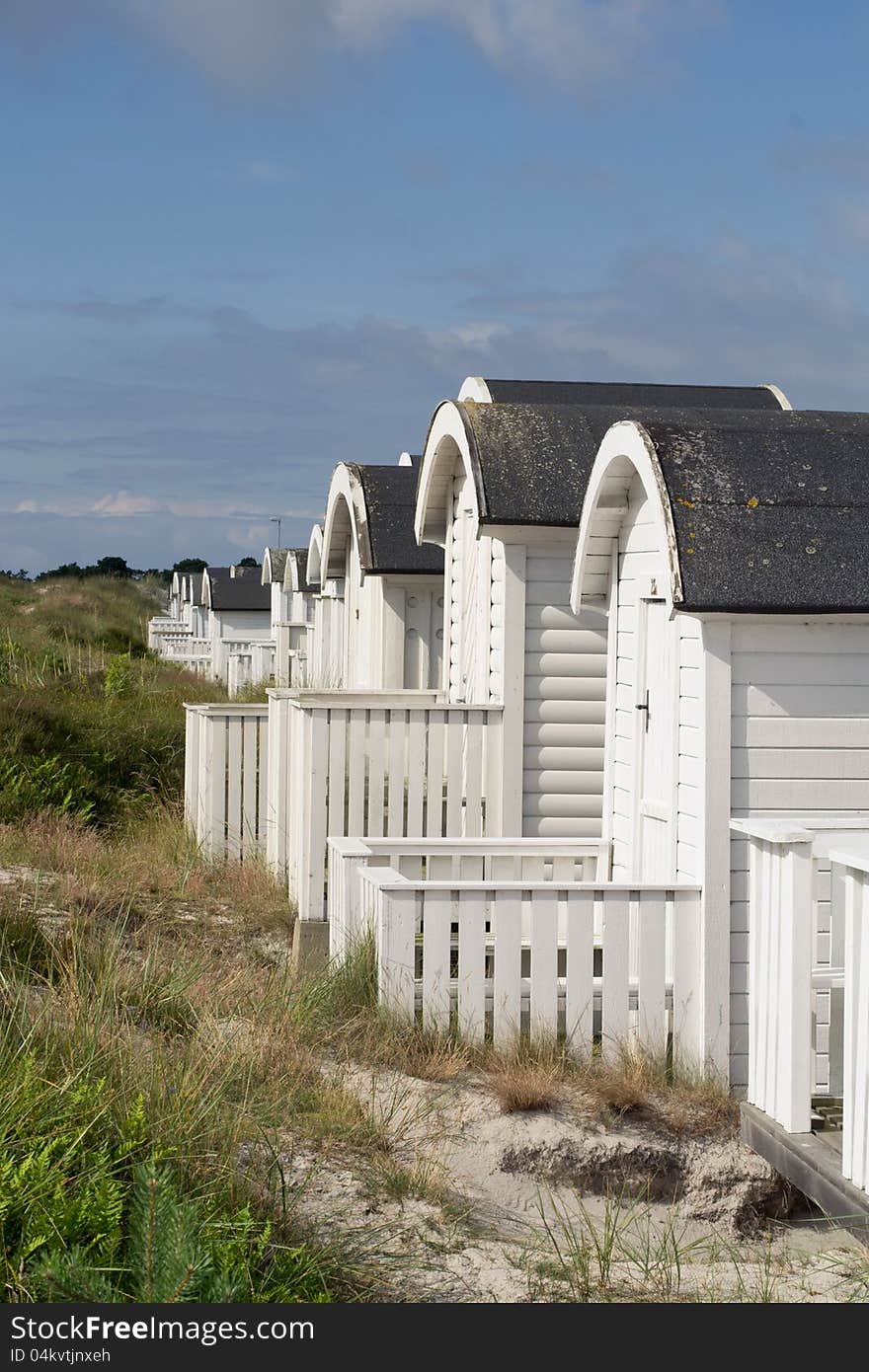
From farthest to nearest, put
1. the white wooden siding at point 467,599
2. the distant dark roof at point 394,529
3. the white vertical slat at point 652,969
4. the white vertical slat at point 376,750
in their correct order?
the distant dark roof at point 394,529 → the white wooden siding at point 467,599 → the white vertical slat at point 376,750 → the white vertical slat at point 652,969

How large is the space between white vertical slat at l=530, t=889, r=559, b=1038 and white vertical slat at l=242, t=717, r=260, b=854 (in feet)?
19.4

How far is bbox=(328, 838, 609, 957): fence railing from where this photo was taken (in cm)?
877

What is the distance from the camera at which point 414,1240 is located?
5.52m

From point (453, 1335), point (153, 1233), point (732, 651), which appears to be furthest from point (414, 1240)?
point (732, 651)

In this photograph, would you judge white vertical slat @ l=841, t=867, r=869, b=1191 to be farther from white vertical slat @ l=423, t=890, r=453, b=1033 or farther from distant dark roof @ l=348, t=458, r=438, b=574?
distant dark roof @ l=348, t=458, r=438, b=574

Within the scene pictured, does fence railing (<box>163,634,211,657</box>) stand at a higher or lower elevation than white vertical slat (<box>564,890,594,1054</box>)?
higher

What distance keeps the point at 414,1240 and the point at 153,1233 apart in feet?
4.38

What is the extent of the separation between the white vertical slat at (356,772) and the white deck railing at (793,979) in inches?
161

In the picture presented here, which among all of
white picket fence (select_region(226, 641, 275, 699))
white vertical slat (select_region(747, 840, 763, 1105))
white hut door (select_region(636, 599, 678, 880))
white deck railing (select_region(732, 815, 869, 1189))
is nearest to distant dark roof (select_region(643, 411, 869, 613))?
white hut door (select_region(636, 599, 678, 880))

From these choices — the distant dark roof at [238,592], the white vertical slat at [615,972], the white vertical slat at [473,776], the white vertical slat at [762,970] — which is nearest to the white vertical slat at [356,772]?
the white vertical slat at [473,776]

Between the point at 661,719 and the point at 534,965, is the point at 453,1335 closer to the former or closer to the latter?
the point at 534,965

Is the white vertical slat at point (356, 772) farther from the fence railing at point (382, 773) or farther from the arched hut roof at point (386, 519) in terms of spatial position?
the arched hut roof at point (386, 519)

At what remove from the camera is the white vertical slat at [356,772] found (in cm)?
1055

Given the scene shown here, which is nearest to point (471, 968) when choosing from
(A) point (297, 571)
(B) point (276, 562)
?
(A) point (297, 571)
